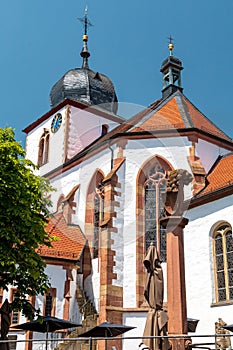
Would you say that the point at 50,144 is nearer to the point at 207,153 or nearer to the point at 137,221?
the point at 207,153

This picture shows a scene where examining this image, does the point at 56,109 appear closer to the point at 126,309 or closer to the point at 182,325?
the point at 126,309

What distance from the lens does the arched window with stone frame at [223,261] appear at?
58.2ft

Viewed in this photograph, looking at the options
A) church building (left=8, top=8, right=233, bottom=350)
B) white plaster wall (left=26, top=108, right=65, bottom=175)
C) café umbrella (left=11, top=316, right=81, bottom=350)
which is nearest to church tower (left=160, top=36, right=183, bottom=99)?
church building (left=8, top=8, right=233, bottom=350)


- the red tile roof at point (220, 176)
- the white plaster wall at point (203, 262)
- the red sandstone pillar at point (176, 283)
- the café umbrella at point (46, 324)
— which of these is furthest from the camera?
the red tile roof at point (220, 176)

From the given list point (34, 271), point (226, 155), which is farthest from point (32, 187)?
point (226, 155)

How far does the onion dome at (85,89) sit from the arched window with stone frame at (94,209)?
11096 millimetres

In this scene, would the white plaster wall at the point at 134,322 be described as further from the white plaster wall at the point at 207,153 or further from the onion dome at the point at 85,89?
the onion dome at the point at 85,89

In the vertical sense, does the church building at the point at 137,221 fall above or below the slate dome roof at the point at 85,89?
below

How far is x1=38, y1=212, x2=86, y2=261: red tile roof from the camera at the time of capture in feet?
74.0

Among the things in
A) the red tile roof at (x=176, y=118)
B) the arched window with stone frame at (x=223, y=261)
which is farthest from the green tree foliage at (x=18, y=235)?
the red tile roof at (x=176, y=118)

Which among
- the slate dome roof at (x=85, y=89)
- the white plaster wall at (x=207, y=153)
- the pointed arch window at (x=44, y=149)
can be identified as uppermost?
the slate dome roof at (x=85, y=89)

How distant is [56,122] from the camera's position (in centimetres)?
3375

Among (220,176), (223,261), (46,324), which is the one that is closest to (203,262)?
(223,261)

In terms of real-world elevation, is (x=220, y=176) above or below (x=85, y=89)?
below
